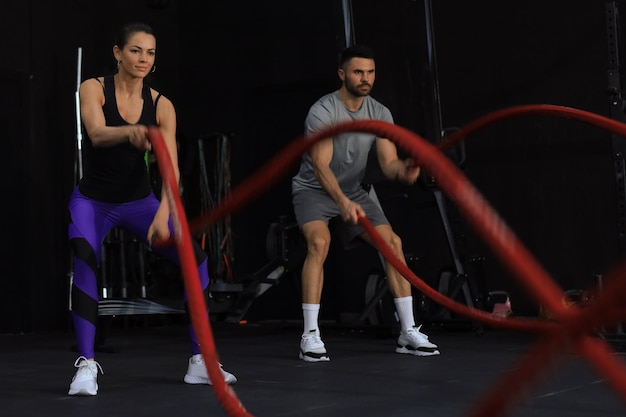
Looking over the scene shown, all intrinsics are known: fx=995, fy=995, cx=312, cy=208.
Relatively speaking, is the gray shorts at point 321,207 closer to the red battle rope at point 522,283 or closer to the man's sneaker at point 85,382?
the man's sneaker at point 85,382

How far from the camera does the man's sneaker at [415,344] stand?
5.29 meters

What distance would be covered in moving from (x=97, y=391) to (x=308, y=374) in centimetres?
99

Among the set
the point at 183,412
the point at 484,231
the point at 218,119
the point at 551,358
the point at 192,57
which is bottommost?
the point at 183,412

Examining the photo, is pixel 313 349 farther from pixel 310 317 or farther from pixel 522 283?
pixel 522 283

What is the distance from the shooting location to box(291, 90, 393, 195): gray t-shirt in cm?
535

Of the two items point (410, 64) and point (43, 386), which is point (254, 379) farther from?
point (410, 64)

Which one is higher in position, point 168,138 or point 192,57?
point 192,57

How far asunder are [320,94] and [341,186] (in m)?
3.57

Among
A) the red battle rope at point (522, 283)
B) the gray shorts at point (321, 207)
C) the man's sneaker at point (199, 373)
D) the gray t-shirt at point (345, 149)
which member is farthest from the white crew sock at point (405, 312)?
the red battle rope at point (522, 283)

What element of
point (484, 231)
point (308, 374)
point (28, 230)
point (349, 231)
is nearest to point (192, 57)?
point (28, 230)

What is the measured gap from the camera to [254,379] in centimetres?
438

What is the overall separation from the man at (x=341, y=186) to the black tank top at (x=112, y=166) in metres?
1.24

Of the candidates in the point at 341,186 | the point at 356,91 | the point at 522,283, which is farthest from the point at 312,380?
the point at 522,283

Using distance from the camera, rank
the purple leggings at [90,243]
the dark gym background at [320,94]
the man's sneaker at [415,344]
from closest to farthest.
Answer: the purple leggings at [90,243], the man's sneaker at [415,344], the dark gym background at [320,94]
